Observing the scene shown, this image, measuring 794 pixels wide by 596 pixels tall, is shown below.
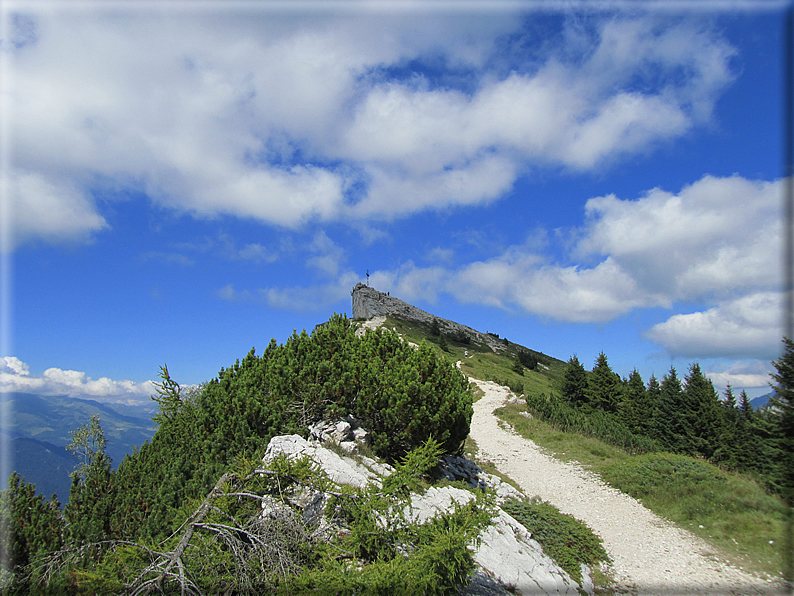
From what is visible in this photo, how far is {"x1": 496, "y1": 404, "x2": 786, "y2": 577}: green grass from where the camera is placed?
9016mm

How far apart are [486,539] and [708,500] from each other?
9.30m

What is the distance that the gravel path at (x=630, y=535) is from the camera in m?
7.88

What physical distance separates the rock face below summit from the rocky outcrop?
7476 centimetres

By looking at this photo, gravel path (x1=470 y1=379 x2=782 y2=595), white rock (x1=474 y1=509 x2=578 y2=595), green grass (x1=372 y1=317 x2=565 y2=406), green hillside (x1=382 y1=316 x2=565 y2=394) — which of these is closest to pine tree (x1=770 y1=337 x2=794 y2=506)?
gravel path (x1=470 y1=379 x2=782 y2=595)

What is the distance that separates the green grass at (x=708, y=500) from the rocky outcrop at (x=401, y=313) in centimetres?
6662

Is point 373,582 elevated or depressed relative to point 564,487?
elevated

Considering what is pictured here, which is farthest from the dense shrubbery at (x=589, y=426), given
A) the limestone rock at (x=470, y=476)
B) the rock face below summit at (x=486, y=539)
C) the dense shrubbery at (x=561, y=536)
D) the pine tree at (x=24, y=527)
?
the pine tree at (x=24, y=527)

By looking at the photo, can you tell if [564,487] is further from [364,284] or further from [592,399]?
[364,284]

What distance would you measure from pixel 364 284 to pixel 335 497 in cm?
10359

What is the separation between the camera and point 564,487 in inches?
583

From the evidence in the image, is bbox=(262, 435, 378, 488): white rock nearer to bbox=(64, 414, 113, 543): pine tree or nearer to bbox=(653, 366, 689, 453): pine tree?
bbox=(64, 414, 113, 543): pine tree

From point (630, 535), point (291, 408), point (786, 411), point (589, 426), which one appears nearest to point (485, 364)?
point (589, 426)

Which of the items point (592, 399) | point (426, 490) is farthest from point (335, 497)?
point (592, 399)

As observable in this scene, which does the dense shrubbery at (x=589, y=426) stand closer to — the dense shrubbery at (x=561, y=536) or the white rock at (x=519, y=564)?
the dense shrubbery at (x=561, y=536)
